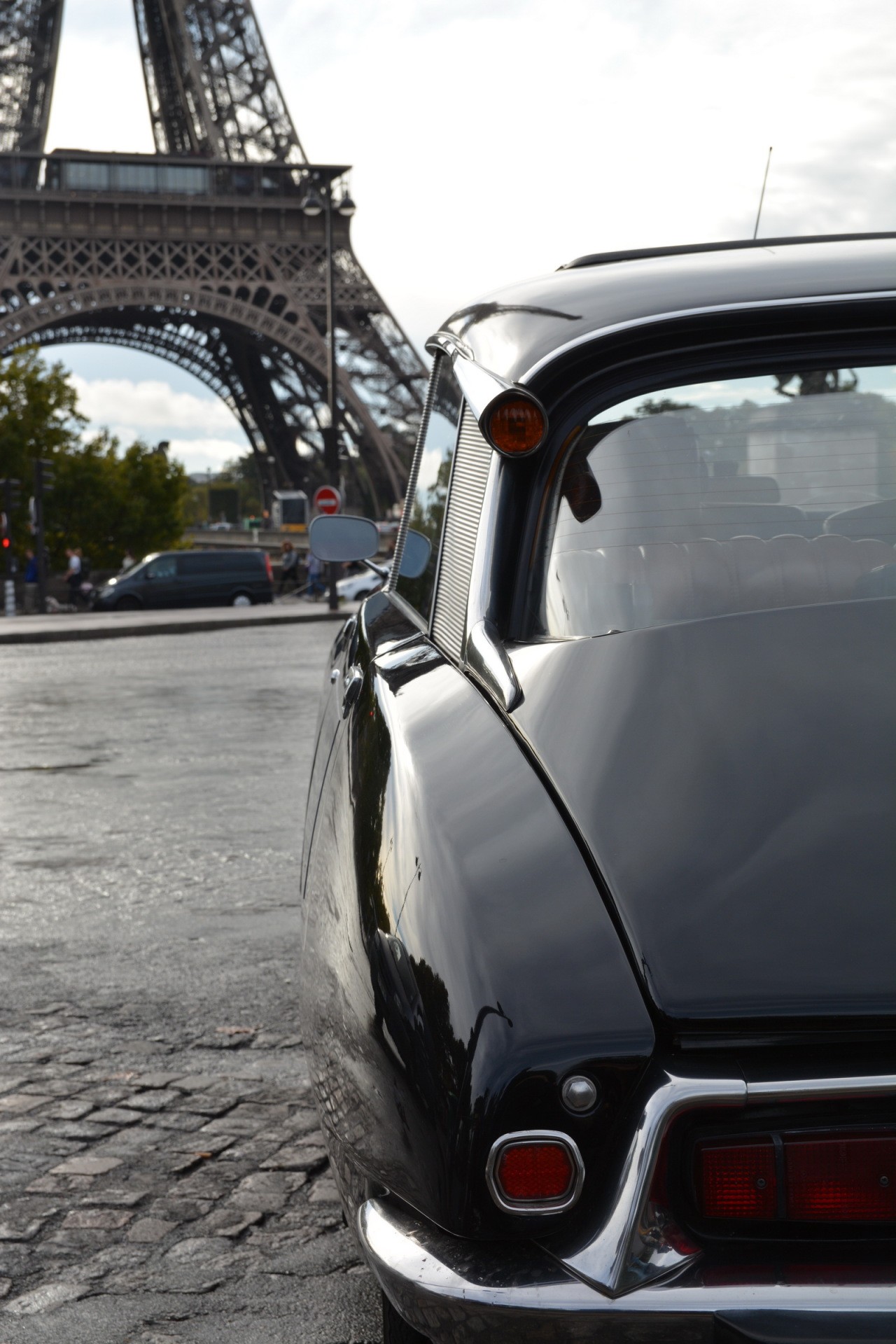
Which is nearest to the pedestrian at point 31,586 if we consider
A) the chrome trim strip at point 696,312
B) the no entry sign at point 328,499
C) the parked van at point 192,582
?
the parked van at point 192,582

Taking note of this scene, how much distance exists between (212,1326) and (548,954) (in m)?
1.06

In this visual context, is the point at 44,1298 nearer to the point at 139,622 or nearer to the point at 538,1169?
the point at 538,1169

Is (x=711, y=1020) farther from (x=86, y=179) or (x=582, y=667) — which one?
(x=86, y=179)

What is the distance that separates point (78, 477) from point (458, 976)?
4714 centimetres

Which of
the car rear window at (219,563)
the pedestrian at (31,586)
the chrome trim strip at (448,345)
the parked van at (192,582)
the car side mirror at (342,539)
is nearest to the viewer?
the chrome trim strip at (448,345)

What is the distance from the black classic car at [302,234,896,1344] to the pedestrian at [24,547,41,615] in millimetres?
29705

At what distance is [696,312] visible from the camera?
1.78 meters

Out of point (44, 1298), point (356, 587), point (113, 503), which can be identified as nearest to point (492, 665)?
point (44, 1298)

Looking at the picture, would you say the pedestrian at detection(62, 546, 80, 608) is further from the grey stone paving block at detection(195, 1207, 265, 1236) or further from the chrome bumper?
the chrome bumper

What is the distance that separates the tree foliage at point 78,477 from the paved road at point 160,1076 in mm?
30467

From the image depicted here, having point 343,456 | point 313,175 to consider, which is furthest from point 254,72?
point 343,456

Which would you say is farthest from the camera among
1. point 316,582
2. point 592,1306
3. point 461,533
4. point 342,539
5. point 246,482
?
point 246,482

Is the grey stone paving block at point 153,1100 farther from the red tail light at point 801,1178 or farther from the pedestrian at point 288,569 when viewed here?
the pedestrian at point 288,569

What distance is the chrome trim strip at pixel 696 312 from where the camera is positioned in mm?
1770
